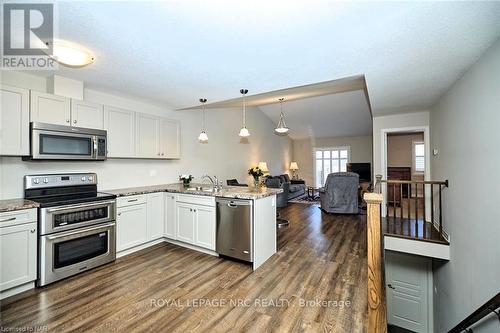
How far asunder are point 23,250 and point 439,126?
6073mm

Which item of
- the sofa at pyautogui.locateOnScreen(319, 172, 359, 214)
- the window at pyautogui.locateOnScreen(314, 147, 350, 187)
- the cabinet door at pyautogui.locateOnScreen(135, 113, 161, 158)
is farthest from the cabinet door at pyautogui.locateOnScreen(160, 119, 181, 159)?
the window at pyautogui.locateOnScreen(314, 147, 350, 187)

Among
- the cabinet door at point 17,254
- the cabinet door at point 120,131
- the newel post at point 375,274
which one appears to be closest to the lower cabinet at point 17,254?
the cabinet door at point 17,254

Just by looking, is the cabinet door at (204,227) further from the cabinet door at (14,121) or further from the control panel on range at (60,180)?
the cabinet door at (14,121)

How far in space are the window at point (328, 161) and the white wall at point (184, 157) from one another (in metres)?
2.54

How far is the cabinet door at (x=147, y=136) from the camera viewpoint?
376 cm

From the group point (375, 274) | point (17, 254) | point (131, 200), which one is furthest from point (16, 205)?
point (375, 274)

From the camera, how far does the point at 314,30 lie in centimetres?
183

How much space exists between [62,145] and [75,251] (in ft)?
4.45

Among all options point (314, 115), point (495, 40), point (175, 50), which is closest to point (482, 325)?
point (495, 40)

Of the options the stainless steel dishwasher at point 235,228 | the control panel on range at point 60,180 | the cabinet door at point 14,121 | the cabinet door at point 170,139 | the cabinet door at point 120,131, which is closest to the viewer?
the cabinet door at point 14,121

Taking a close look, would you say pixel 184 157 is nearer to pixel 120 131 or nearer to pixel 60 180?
pixel 120 131

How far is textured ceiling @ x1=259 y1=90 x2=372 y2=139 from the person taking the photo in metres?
6.85

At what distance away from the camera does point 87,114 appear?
123 inches

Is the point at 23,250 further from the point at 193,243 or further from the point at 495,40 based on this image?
the point at 495,40
